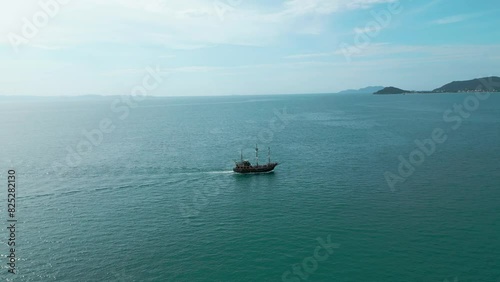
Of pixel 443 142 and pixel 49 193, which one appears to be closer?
pixel 49 193

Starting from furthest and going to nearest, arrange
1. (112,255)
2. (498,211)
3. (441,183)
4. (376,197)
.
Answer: (441,183), (376,197), (498,211), (112,255)

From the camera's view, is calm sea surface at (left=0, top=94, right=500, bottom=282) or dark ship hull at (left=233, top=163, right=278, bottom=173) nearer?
calm sea surface at (left=0, top=94, right=500, bottom=282)

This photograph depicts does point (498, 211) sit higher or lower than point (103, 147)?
lower

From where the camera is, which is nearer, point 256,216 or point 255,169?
point 256,216

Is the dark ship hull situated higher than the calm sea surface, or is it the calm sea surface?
the dark ship hull

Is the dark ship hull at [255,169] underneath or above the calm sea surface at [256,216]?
above

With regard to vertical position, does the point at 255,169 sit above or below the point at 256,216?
above

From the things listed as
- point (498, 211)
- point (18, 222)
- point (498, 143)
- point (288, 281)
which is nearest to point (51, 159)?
point (18, 222)

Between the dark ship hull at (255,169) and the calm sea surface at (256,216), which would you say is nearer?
the calm sea surface at (256,216)

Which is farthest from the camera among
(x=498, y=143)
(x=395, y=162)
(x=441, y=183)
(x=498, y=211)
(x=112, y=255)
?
(x=498, y=143)

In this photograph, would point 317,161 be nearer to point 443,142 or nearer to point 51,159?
point 443,142
